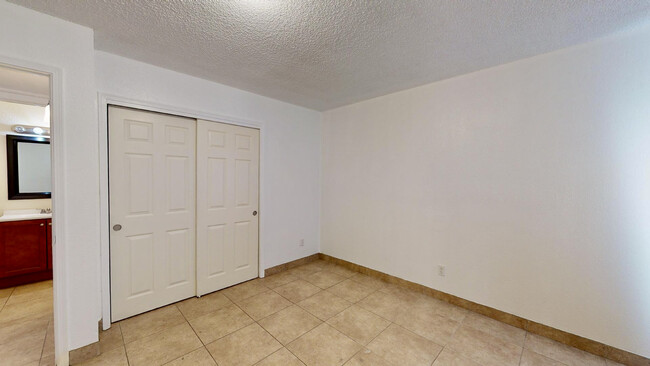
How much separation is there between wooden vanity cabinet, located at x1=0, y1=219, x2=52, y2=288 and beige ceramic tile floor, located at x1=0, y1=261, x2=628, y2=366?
0.48 meters

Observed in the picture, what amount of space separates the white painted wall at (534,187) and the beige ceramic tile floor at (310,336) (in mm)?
344

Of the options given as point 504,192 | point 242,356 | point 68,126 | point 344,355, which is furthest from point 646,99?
point 68,126

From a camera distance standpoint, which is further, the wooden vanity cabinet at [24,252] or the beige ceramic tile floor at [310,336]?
the wooden vanity cabinet at [24,252]

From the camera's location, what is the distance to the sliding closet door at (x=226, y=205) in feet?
9.21

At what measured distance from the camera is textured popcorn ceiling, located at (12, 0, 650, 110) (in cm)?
156

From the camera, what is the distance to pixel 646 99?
5.90ft

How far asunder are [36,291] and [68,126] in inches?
100

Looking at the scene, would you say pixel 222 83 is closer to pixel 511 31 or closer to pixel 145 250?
pixel 145 250

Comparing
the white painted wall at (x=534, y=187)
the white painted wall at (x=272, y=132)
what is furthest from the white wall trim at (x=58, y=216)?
the white painted wall at (x=534, y=187)

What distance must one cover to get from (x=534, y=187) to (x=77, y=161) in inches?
148

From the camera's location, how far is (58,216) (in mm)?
1708

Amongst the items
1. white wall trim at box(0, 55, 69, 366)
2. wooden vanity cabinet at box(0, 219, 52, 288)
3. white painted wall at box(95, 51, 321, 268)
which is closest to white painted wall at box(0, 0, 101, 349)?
white wall trim at box(0, 55, 69, 366)

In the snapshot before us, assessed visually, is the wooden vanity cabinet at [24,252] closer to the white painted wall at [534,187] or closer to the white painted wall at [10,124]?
the white painted wall at [10,124]

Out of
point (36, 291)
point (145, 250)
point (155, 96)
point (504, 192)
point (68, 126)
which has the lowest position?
point (36, 291)
